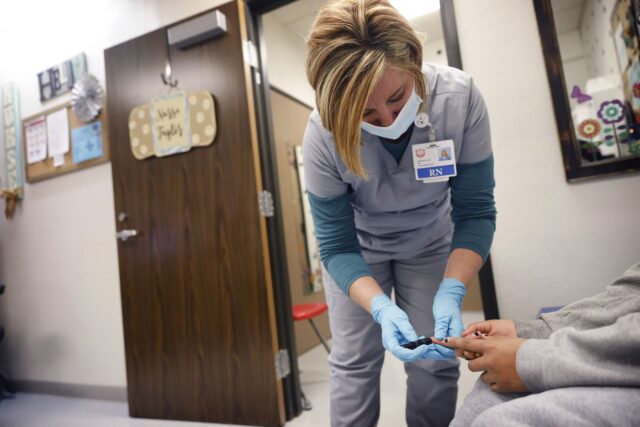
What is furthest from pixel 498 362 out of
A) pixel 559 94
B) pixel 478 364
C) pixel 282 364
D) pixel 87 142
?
pixel 87 142

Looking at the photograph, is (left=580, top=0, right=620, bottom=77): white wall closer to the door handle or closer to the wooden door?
the wooden door

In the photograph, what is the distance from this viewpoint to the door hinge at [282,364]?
66.2 inches

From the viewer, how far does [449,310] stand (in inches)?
34.4

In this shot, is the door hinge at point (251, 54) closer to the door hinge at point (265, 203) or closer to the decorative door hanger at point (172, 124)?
the decorative door hanger at point (172, 124)

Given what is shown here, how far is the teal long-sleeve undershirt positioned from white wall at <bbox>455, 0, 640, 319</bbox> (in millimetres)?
504

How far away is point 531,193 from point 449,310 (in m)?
0.75

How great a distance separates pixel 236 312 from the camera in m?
1.74

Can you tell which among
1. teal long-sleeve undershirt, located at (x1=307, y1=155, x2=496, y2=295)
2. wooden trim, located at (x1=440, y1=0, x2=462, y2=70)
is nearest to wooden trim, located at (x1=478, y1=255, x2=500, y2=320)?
teal long-sleeve undershirt, located at (x1=307, y1=155, x2=496, y2=295)

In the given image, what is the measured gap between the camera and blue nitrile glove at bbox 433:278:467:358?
862 millimetres

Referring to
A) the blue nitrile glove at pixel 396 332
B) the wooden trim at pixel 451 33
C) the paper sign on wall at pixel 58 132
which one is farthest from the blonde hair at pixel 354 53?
the paper sign on wall at pixel 58 132

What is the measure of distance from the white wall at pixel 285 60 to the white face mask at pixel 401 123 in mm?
1910

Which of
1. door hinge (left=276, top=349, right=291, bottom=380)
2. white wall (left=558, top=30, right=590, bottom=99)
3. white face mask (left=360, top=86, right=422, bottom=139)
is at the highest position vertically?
white wall (left=558, top=30, right=590, bottom=99)

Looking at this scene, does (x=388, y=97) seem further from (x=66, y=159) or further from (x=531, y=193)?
(x=66, y=159)

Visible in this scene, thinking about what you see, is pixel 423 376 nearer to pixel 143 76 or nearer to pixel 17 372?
pixel 143 76
